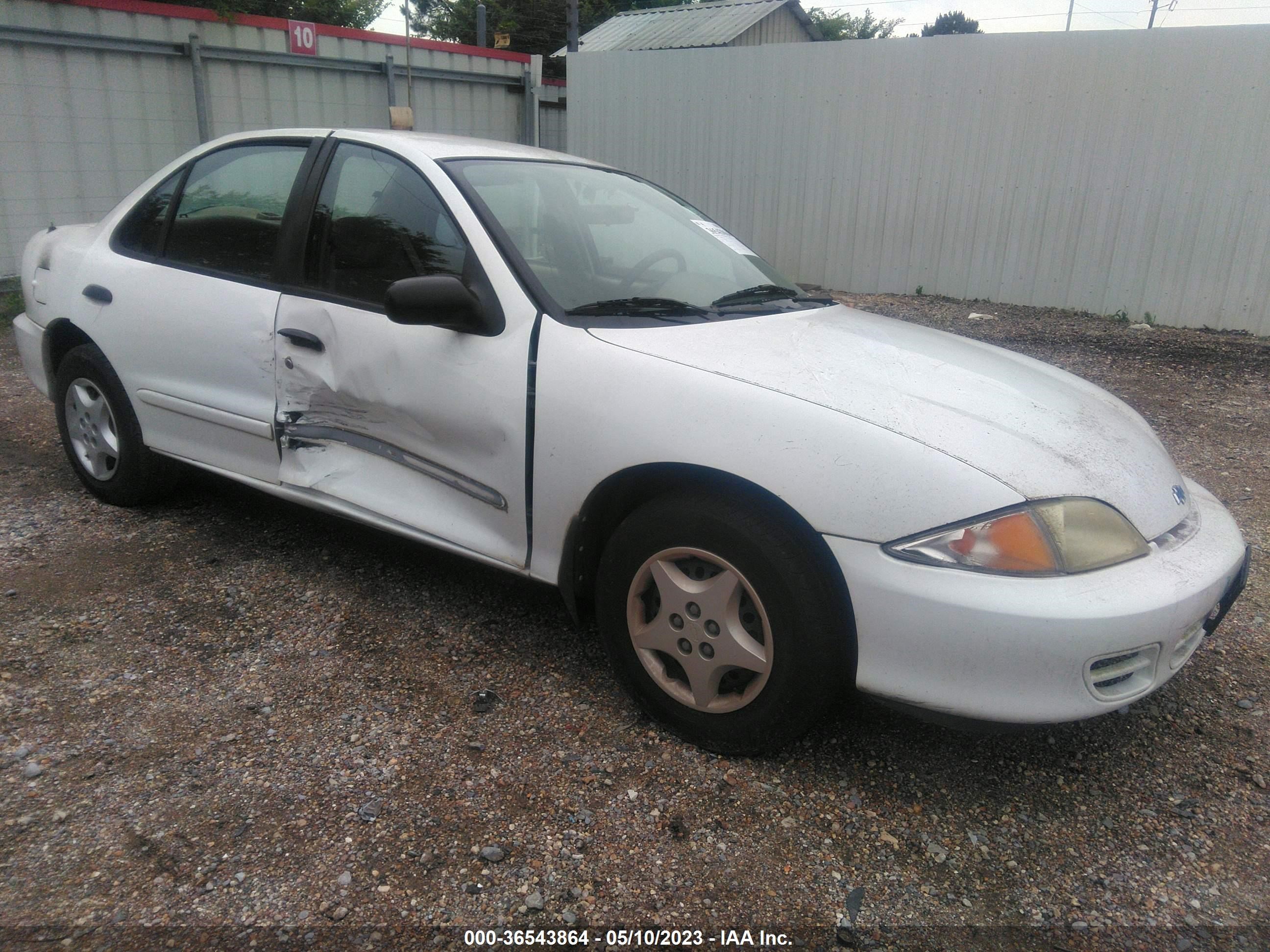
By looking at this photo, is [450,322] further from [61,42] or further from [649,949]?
[61,42]

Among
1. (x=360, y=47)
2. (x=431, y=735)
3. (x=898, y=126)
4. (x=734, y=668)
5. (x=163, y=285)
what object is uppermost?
(x=360, y=47)

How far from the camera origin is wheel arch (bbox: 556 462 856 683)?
2.21 m

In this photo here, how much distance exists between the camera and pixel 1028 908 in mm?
2045

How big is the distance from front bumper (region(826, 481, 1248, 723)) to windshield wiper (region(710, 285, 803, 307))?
1.14 metres

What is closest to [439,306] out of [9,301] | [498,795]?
[498,795]

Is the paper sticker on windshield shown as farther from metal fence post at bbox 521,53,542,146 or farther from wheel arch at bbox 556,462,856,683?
metal fence post at bbox 521,53,542,146

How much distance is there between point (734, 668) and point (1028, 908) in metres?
0.85

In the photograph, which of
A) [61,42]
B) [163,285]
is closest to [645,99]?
[61,42]

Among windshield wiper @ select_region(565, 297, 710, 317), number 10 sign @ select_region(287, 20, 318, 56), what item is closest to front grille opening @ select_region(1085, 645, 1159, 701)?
windshield wiper @ select_region(565, 297, 710, 317)

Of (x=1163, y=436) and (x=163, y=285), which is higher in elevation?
(x=163, y=285)

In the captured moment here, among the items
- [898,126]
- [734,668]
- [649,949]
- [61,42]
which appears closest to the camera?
[649,949]

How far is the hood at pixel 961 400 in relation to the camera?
7.30ft

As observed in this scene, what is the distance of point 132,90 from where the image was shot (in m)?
A: 9.02

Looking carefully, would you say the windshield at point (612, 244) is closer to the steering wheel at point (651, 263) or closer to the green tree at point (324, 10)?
the steering wheel at point (651, 263)
